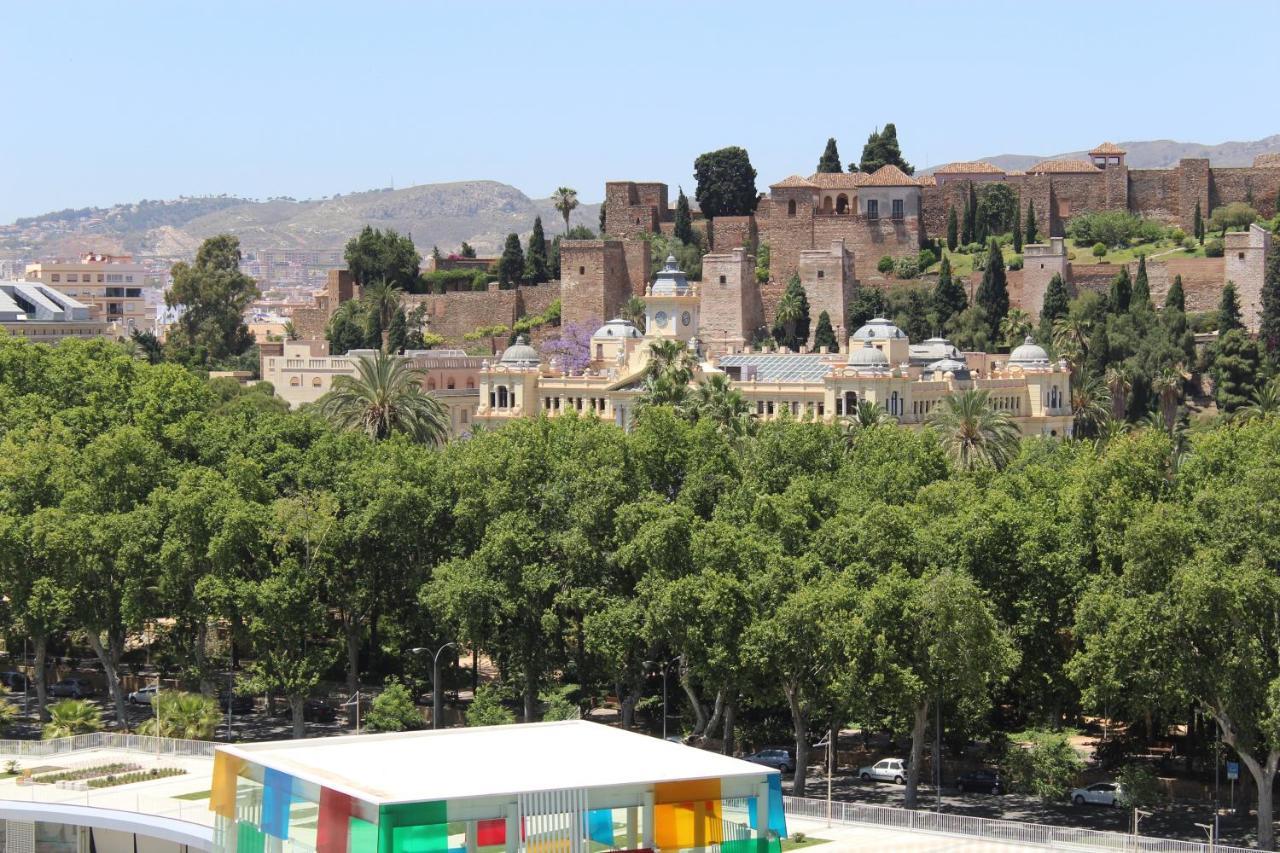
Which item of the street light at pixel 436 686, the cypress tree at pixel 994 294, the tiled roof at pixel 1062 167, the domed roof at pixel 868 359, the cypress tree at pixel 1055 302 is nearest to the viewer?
the street light at pixel 436 686

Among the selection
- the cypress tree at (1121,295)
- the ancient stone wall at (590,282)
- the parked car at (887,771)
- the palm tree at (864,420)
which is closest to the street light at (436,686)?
the parked car at (887,771)

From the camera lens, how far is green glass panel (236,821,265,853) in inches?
1359

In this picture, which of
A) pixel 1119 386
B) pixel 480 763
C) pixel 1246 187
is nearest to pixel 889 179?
pixel 1246 187

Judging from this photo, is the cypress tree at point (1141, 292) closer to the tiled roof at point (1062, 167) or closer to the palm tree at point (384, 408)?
the tiled roof at point (1062, 167)

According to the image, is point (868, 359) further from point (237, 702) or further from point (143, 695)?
point (143, 695)

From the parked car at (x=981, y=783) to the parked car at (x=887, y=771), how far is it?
1.37 metres

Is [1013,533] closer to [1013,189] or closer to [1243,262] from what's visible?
[1243,262]

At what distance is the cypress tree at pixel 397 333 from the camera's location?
12175cm

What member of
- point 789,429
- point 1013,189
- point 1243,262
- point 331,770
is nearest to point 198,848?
point 331,770

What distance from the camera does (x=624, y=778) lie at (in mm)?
33750

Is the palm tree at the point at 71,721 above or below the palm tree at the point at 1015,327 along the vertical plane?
below

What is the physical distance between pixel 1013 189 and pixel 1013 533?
76.9m

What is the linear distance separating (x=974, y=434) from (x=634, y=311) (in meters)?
46.7

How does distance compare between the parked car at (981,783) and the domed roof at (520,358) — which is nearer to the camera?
the parked car at (981,783)
